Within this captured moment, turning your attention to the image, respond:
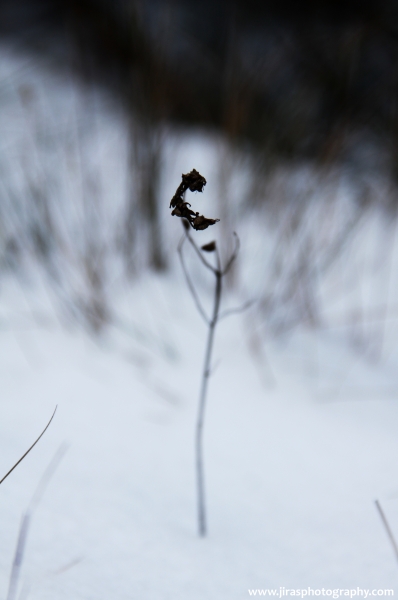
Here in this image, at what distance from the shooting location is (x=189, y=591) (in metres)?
0.48

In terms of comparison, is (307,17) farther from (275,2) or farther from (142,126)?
(142,126)

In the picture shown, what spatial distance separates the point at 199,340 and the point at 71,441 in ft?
1.66

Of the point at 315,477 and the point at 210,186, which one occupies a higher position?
the point at 210,186

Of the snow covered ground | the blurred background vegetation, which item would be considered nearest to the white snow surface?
the snow covered ground

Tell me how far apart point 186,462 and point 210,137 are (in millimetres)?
1907

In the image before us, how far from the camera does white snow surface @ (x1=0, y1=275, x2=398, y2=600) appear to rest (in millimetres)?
496

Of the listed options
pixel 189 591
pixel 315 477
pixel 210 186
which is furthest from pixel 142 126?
pixel 189 591

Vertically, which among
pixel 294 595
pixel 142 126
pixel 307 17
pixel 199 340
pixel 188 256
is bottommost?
pixel 294 595

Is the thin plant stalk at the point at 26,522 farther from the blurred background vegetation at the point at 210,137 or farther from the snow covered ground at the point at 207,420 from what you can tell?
the blurred background vegetation at the point at 210,137

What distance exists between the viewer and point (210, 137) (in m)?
2.22

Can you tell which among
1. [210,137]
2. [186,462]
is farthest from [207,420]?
[210,137]

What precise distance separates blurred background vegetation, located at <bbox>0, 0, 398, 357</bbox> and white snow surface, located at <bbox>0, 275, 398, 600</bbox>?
152 millimetres

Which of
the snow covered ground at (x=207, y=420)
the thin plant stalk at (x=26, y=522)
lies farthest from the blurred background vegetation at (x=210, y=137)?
the thin plant stalk at (x=26, y=522)

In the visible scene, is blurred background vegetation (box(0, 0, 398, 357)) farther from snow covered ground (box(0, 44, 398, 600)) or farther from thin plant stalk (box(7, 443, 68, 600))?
thin plant stalk (box(7, 443, 68, 600))
